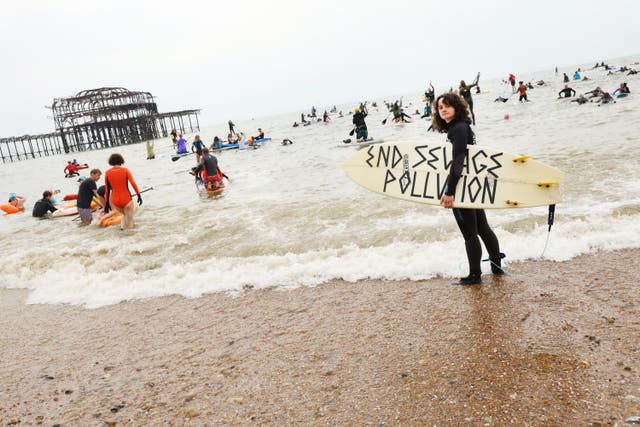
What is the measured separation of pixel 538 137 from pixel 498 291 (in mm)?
12824

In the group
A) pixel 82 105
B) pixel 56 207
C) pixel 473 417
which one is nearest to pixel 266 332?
pixel 473 417

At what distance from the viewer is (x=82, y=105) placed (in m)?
60.3

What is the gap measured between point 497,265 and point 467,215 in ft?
2.35

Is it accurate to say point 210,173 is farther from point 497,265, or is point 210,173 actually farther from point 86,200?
point 497,265

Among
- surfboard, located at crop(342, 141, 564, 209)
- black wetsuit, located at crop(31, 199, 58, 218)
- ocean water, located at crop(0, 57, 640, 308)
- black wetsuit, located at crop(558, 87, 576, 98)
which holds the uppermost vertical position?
black wetsuit, located at crop(558, 87, 576, 98)

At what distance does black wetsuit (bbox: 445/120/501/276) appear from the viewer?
3797mm

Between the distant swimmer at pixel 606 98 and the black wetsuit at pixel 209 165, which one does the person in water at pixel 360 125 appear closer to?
the black wetsuit at pixel 209 165

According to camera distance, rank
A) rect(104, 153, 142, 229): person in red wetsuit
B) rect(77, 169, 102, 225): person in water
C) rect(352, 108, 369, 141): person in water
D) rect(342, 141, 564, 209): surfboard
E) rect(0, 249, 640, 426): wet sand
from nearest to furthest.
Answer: rect(0, 249, 640, 426): wet sand, rect(342, 141, 564, 209): surfboard, rect(104, 153, 142, 229): person in red wetsuit, rect(77, 169, 102, 225): person in water, rect(352, 108, 369, 141): person in water

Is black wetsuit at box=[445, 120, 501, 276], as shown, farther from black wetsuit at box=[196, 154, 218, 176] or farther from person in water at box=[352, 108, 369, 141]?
person in water at box=[352, 108, 369, 141]

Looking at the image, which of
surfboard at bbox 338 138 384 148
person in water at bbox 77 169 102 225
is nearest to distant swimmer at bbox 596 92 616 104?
surfboard at bbox 338 138 384 148

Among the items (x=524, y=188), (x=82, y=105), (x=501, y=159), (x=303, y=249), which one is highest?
(x=82, y=105)

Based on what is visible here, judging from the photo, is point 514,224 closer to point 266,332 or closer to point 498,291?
point 498,291

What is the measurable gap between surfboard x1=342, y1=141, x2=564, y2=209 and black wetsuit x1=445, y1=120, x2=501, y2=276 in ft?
0.41

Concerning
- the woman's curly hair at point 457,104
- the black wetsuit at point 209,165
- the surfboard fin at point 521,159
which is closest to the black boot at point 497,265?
the surfboard fin at point 521,159
